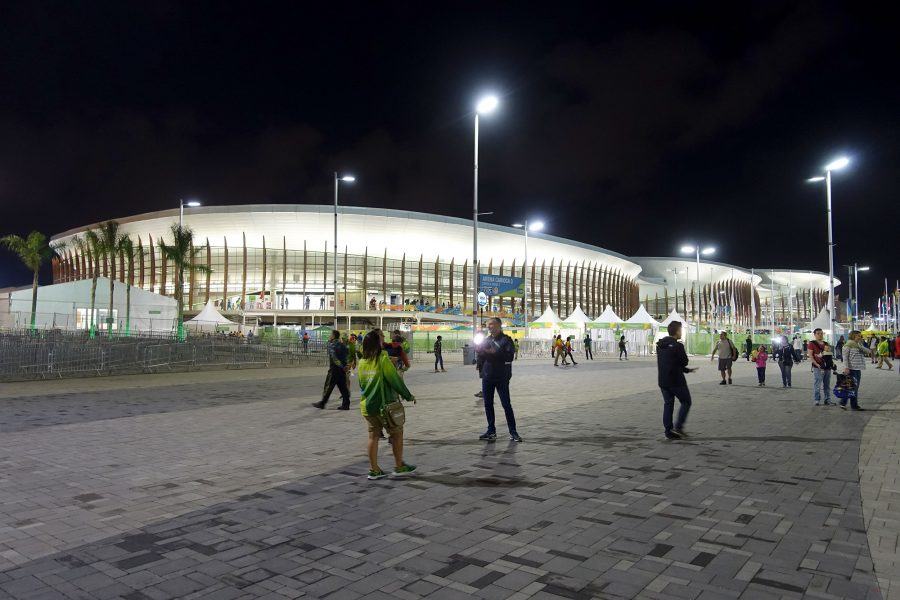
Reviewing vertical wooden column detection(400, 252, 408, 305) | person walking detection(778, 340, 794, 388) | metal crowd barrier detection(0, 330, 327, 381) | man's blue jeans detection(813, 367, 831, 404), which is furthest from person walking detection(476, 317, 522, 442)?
vertical wooden column detection(400, 252, 408, 305)

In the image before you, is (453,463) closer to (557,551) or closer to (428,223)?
(557,551)

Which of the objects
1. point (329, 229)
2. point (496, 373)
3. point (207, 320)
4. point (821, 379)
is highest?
point (329, 229)

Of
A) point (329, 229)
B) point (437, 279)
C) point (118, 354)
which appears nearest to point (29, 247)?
point (118, 354)

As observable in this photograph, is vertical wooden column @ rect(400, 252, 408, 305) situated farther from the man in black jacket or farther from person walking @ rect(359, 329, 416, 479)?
person walking @ rect(359, 329, 416, 479)

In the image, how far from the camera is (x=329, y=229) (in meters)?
79.3

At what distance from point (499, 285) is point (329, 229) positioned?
5803 cm

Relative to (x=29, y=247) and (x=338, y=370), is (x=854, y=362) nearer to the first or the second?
(x=338, y=370)

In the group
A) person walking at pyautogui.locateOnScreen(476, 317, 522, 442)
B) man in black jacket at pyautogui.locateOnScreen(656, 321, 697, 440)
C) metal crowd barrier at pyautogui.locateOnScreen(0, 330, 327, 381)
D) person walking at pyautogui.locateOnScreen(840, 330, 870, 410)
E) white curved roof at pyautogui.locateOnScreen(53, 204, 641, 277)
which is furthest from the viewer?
white curved roof at pyautogui.locateOnScreen(53, 204, 641, 277)

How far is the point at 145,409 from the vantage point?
12.3 m

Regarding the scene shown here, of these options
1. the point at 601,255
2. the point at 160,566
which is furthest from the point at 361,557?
the point at 601,255

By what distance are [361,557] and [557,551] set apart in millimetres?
1365

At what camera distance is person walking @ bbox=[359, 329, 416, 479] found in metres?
6.29

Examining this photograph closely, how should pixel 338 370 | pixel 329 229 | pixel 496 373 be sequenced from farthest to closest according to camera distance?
1. pixel 329 229
2. pixel 338 370
3. pixel 496 373

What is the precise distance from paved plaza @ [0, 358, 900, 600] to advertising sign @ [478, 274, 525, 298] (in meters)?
14.0
